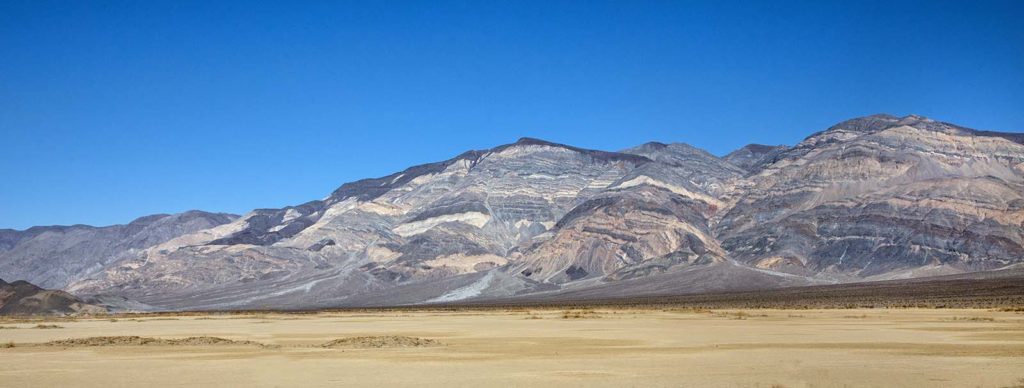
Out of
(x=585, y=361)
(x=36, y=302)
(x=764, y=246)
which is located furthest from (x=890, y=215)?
(x=585, y=361)

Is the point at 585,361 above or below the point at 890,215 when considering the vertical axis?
below

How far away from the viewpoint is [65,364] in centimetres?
→ 2977

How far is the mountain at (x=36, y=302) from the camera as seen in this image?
4717 inches

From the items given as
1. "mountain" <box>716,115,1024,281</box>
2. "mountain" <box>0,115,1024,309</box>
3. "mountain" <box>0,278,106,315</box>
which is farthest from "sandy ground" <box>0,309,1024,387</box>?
"mountain" <box>716,115,1024,281</box>

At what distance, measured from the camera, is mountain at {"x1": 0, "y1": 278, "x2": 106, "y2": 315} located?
393ft

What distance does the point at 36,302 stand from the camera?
121938 millimetres

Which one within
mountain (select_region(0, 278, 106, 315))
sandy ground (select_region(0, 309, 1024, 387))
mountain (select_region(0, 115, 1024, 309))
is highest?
mountain (select_region(0, 115, 1024, 309))

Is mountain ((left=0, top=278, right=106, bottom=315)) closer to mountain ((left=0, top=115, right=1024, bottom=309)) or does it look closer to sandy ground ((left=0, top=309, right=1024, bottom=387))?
mountain ((left=0, top=115, right=1024, bottom=309))

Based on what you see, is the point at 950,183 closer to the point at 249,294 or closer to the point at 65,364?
the point at 249,294

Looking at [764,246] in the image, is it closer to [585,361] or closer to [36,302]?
[36,302]

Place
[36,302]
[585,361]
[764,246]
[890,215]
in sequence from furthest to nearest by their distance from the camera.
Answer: [764,246]
[890,215]
[36,302]
[585,361]

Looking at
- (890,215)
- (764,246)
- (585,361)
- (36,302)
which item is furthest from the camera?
(764,246)

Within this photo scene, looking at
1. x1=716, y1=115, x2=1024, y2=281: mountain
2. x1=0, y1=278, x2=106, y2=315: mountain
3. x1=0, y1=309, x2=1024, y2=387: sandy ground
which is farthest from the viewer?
x1=716, y1=115, x2=1024, y2=281: mountain

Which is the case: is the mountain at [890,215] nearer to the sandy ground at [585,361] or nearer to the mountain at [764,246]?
the mountain at [764,246]
